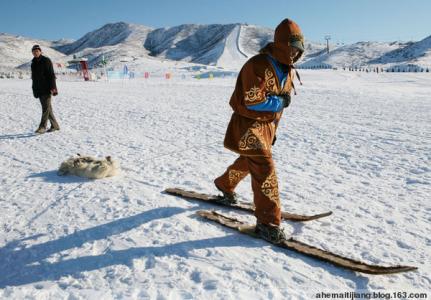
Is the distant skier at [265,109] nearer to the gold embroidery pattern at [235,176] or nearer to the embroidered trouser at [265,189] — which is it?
the embroidered trouser at [265,189]

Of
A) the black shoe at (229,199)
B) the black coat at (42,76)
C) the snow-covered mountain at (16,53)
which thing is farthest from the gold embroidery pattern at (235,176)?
the snow-covered mountain at (16,53)

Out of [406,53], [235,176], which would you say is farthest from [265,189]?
[406,53]

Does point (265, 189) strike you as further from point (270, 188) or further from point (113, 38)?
point (113, 38)

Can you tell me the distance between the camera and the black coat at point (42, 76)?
807cm

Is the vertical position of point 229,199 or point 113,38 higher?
point 113,38

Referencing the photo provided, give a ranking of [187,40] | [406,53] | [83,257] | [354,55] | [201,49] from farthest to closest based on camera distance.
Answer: [187,40] < [201,49] < [354,55] < [406,53] < [83,257]

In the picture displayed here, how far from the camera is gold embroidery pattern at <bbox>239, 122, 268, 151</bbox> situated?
3.28m

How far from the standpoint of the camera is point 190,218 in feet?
12.6

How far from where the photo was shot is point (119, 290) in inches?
105

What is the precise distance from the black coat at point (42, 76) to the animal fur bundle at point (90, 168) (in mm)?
3450

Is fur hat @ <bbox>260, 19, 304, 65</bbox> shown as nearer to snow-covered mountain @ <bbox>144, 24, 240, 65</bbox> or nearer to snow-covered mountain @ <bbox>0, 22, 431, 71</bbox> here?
snow-covered mountain @ <bbox>0, 22, 431, 71</bbox>

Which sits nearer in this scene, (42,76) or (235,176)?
(235,176)

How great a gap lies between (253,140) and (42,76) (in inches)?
251

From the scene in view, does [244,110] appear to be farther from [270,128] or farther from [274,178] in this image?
[274,178]
